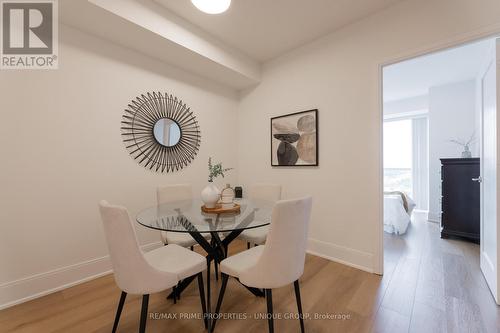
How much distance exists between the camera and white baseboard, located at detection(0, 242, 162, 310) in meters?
1.69

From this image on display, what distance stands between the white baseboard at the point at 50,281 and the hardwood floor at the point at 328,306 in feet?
0.22

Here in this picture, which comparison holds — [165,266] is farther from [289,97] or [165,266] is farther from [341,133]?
[289,97]

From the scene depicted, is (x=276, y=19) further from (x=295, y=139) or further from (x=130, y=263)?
(x=130, y=263)

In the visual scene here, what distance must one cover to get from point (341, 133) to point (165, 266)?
2196mm

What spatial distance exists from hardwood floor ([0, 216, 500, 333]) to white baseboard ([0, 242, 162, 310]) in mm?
67

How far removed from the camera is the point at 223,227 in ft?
4.48

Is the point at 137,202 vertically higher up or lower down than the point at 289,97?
lower down

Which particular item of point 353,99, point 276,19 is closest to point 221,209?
point 353,99

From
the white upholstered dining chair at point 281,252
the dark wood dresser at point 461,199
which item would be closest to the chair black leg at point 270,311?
the white upholstered dining chair at point 281,252

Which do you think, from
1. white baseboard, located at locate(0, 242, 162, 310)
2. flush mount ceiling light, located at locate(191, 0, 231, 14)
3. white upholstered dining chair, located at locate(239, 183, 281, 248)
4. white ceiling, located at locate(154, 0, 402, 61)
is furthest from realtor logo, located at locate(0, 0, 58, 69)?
white upholstered dining chair, located at locate(239, 183, 281, 248)

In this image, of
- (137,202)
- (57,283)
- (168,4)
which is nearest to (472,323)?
(137,202)

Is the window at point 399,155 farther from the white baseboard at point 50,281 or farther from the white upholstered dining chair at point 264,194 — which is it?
the white baseboard at point 50,281

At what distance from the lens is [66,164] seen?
199 cm

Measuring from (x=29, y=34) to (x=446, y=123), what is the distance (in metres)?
6.10
